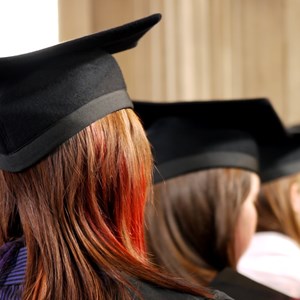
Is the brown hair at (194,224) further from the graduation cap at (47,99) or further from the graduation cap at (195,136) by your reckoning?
the graduation cap at (47,99)

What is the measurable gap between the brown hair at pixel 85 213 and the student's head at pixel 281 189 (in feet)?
4.48

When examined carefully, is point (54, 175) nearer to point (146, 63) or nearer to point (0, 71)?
point (0, 71)

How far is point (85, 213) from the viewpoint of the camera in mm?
1184

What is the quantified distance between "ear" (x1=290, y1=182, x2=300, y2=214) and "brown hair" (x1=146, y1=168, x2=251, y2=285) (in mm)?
463

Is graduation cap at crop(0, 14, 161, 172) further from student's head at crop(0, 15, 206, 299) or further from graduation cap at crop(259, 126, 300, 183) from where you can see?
graduation cap at crop(259, 126, 300, 183)

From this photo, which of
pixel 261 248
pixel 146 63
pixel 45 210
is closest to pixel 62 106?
pixel 45 210

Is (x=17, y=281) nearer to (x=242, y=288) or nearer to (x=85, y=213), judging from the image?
(x=85, y=213)

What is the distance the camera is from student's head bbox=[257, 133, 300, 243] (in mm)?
2555

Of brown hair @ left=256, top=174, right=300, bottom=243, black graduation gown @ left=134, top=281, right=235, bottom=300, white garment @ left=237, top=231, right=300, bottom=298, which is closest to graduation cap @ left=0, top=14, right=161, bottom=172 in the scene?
black graduation gown @ left=134, top=281, right=235, bottom=300

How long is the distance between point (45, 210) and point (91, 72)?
25cm

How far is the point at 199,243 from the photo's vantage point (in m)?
2.10

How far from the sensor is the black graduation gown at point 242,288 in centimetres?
154

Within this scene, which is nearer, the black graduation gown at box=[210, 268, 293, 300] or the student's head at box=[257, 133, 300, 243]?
the black graduation gown at box=[210, 268, 293, 300]

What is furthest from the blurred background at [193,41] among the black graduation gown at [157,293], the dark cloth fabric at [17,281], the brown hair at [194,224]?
the brown hair at [194,224]
